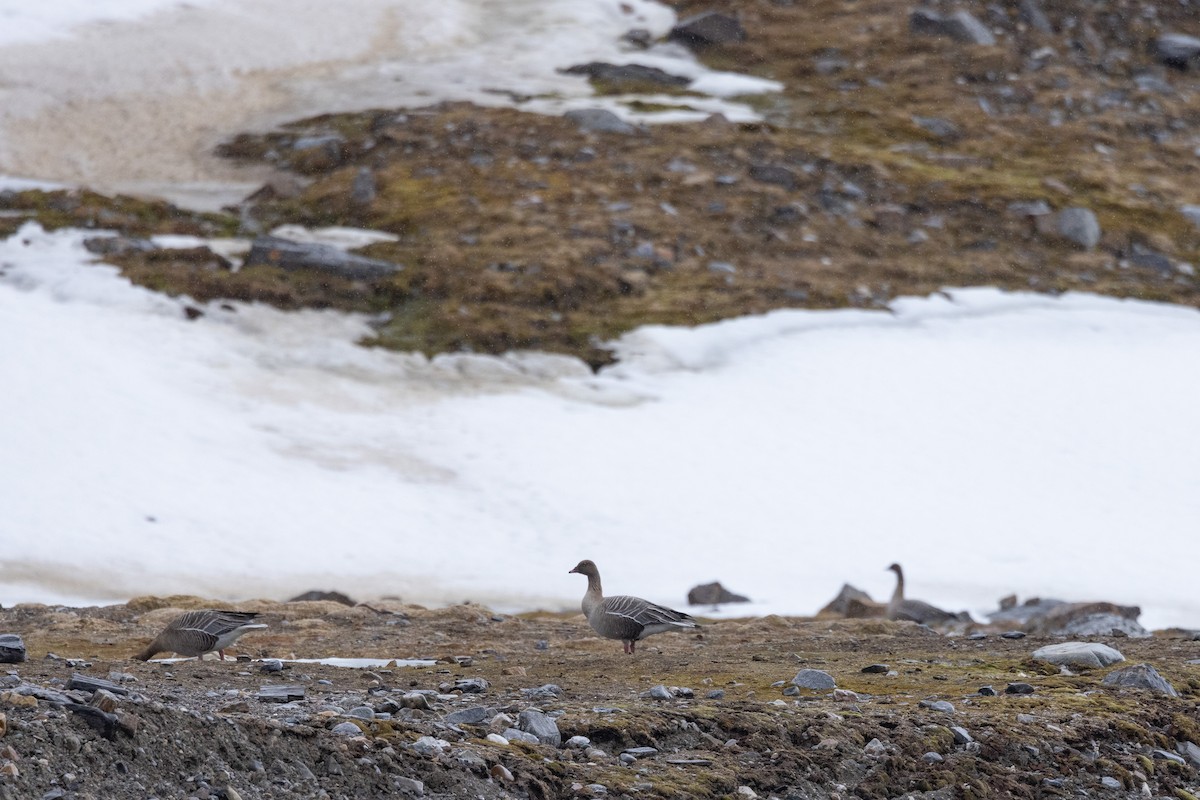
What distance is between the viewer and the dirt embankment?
8133 mm

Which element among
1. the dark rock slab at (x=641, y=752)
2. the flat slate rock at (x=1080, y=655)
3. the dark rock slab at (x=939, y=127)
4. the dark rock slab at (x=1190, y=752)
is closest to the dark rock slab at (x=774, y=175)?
the dark rock slab at (x=939, y=127)

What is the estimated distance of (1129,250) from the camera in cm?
5016

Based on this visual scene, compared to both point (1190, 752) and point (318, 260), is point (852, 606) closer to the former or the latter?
point (1190, 752)

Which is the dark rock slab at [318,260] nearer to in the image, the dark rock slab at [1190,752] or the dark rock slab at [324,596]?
the dark rock slab at [324,596]

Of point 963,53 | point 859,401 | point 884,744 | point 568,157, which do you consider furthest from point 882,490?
point 963,53

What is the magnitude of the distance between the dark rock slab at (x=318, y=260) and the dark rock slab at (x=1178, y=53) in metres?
45.3

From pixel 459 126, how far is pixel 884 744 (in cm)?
4780

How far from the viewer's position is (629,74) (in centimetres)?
6444

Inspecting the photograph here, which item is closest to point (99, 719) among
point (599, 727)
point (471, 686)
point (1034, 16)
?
point (599, 727)

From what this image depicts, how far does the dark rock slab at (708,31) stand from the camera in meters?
70.1

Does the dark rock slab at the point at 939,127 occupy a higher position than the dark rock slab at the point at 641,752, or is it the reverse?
the dark rock slab at the point at 939,127

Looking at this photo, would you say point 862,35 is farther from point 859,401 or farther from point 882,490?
point 882,490

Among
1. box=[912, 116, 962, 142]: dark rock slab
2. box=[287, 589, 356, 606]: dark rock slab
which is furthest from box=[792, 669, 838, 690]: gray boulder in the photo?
box=[912, 116, 962, 142]: dark rock slab

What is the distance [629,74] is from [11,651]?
5567cm
